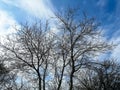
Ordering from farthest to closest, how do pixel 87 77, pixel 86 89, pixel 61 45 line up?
pixel 87 77, pixel 86 89, pixel 61 45

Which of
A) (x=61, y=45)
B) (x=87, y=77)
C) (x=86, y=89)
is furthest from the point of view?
(x=87, y=77)

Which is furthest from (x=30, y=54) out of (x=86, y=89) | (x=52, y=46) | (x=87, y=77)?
(x=87, y=77)

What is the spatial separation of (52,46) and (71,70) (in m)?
3.20

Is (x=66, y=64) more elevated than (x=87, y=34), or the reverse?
(x=87, y=34)

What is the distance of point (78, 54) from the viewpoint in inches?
949

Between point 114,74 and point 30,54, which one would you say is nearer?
point 30,54

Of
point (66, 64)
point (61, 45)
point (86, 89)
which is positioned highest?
point (61, 45)

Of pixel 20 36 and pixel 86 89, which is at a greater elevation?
pixel 20 36

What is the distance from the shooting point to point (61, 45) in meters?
23.7

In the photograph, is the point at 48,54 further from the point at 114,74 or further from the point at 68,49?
the point at 114,74

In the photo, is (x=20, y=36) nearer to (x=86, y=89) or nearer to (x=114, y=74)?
(x=86, y=89)

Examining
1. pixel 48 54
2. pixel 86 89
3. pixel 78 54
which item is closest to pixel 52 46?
pixel 48 54

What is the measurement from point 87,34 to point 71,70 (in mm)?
4093

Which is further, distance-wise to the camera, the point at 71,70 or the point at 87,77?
the point at 87,77
